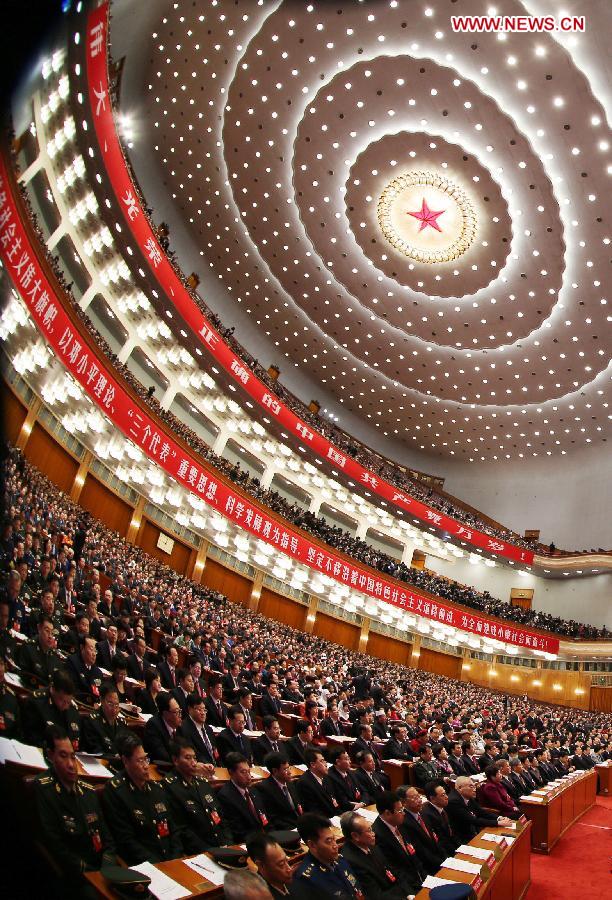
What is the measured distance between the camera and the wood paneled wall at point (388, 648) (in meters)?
23.0

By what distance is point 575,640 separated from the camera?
77.3 feet

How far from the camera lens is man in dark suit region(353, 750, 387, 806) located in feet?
16.4

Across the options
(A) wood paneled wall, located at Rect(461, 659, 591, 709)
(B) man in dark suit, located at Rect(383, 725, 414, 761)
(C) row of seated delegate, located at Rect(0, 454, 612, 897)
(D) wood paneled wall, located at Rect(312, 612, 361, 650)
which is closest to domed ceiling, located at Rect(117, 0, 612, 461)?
(A) wood paneled wall, located at Rect(461, 659, 591, 709)

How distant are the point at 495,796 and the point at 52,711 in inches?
171

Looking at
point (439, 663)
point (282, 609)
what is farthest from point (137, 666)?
point (439, 663)

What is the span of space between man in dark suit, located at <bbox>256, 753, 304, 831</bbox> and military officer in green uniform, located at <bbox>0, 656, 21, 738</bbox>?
62.2 inches

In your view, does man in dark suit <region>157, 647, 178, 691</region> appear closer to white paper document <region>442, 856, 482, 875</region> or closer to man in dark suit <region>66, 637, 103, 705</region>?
man in dark suit <region>66, 637, 103, 705</region>

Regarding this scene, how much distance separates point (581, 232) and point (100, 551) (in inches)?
569

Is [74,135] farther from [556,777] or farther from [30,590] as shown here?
[556,777]

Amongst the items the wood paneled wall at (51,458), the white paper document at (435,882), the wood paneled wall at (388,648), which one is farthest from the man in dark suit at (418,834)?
the wood paneled wall at (388,648)

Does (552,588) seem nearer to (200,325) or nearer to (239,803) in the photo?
(200,325)

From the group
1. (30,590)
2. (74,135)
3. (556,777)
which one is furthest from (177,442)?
(556,777)

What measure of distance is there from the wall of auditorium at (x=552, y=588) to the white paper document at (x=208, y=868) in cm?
2656

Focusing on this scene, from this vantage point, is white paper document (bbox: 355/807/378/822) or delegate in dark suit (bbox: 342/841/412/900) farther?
white paper document (bbox: 355/807/378/822)
